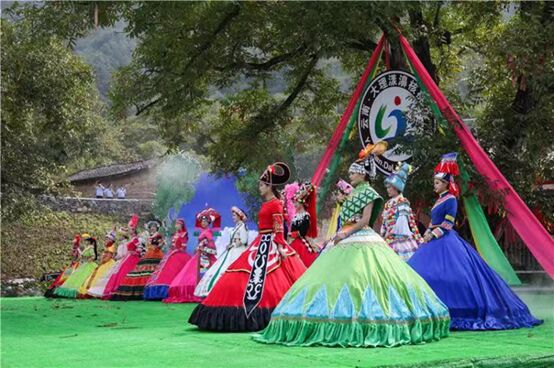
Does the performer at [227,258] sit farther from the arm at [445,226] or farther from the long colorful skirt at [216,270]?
the arm at [445,226]

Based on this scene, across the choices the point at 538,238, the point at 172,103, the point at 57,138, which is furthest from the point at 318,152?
the point at 538,238

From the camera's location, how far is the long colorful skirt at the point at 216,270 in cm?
1001

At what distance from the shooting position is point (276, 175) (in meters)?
6.73

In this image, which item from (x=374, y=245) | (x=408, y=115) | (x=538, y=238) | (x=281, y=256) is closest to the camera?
(x=374, y=245)

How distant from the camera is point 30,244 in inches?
869

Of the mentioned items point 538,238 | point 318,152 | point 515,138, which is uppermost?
point 318,152

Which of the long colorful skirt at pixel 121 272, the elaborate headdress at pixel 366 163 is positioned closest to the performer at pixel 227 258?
the long colorful skirt at pixel 121 272

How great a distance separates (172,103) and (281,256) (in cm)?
520

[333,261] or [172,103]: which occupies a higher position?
[172,103]

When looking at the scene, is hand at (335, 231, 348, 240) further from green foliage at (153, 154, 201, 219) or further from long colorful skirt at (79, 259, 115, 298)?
green foliage at (153, 154, 201, 219)

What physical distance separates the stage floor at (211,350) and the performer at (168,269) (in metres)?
3.51

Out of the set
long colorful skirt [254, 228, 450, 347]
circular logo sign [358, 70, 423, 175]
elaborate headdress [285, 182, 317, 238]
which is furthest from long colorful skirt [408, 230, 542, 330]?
circular logo sign [358, 70, 423, 175]

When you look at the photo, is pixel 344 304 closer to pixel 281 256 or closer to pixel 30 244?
pixel 281 256

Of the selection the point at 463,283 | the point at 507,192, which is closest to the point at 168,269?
the point at 507,192
